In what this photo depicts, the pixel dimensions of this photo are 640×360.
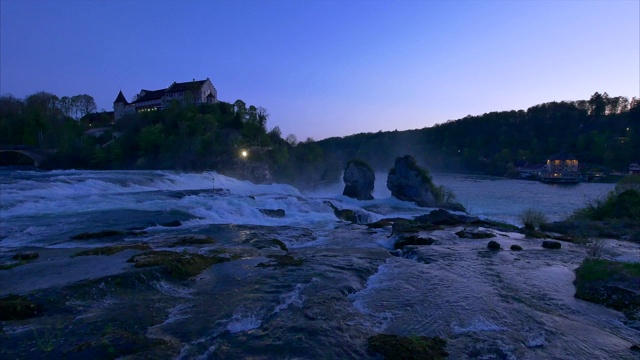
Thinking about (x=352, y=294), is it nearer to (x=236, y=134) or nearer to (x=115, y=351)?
(x=115, y=351)

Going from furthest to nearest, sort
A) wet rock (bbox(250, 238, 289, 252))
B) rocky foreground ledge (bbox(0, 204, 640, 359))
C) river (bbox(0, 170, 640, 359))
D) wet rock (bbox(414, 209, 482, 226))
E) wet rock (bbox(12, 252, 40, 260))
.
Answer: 1. wet rock (bbox(414, 209, 482, 226))
2. wet rock (bbox(250, 238, 289, 252))
3. wet rock (bbox(12, 252, 40, 260))
4. river (bbox(0, 170, 640, 359))
5. rocky foreground ledge (bbox(0, 204, 640, 359))

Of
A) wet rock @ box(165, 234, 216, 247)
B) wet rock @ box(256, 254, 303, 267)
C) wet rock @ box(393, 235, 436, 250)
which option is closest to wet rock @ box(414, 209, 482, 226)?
wet rock @ box(393, 235, 436, 250)

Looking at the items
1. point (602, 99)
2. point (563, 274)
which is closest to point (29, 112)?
point (563, 274)

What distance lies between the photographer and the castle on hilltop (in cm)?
9012

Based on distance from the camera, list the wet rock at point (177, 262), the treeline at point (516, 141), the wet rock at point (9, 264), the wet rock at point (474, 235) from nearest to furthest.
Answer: the wet rock at point (177, 262)
the wet rock at point (9, 264)
the wet rock at point (474, 235)
the treeline at point (516, 141)

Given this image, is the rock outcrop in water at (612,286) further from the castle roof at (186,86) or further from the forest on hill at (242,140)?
the castle roof at (186,86)

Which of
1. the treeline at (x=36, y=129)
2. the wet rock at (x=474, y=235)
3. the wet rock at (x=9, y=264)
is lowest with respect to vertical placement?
the wet rock at (x=474, y=235)

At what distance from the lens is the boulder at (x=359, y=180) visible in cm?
4822

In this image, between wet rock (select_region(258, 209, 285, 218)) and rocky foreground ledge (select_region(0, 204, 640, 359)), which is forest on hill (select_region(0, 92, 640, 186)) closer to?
wet rock (select_region(258, 209, 285, 218))

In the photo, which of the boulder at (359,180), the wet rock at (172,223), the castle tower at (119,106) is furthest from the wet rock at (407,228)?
the castle tower at (119,106)

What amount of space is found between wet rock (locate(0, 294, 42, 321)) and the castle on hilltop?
8142 cm

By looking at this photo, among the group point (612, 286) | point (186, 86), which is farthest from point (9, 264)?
point (186, 86)

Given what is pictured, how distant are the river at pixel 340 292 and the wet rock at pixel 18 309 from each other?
29.1 inches

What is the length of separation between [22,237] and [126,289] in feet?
37.6
